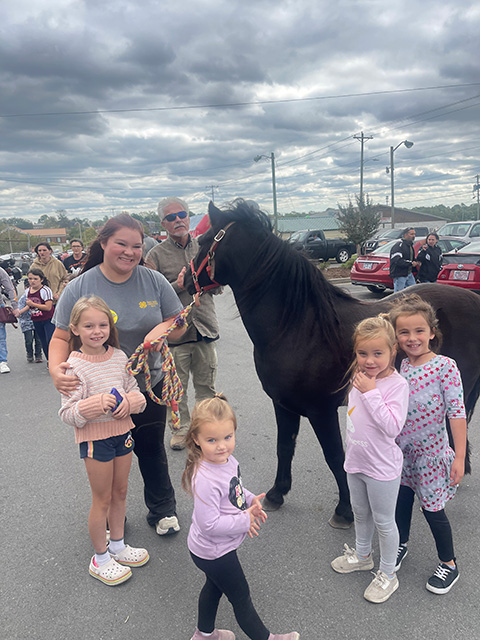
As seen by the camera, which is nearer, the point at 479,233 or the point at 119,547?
the point at 119,547

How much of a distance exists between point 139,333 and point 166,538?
132cm

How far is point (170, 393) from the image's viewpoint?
2320 millimetres

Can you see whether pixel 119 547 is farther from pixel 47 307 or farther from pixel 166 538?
pixel 47 307

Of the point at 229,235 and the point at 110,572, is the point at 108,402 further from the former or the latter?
the point at 229,235

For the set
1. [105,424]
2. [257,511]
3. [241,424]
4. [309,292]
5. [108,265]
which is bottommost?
[241,424]

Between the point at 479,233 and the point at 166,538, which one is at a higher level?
the point at 479,233

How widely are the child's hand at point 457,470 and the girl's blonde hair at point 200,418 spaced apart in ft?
3.72

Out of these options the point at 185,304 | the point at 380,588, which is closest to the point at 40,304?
the point at 185,304

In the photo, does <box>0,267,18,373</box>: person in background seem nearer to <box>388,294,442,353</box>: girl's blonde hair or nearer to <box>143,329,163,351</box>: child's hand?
<box>143,329,163,351</box>: child's hand

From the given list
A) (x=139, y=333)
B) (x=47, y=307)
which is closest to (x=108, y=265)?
(x=139, y=333)

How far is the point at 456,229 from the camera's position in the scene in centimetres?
1616

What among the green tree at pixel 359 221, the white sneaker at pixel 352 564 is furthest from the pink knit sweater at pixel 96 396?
the green tree at pixel 359 221

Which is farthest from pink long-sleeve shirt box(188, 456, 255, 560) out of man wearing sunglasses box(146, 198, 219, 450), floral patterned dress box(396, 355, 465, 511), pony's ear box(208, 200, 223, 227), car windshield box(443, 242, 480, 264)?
car windshield box(443, 242, 480, 264)

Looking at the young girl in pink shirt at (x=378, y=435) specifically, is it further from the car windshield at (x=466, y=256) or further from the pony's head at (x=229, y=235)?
the car windshield at (x=466, y=256)
